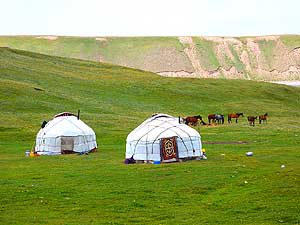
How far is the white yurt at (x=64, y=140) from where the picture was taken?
145 feet

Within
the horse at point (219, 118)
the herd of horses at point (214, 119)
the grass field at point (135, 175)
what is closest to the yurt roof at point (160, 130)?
the grass field at point (135, 175)

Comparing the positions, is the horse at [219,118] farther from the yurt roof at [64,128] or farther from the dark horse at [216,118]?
the yurt roof at [64,128]

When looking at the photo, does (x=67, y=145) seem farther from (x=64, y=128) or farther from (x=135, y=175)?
(x=135, y=175)

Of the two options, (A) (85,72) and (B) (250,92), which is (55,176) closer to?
(B) (250,92)

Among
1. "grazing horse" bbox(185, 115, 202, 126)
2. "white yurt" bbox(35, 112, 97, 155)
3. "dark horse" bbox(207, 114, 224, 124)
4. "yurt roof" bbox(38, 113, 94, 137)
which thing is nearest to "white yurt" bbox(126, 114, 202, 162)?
"white yurt" bbox(35, 112, 97, 155)

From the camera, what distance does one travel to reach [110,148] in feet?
151

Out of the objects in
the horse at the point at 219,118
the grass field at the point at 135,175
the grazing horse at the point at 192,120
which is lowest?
the grass field at the point at 135,175

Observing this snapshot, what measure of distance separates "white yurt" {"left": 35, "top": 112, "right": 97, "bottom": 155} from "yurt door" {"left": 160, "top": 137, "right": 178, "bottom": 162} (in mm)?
8391

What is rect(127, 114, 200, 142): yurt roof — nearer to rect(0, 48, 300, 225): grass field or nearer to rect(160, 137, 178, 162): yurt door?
rect(160, 137, 178, 162): yurt door

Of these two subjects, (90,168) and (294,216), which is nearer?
(294,216)

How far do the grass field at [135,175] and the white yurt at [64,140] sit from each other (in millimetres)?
1331

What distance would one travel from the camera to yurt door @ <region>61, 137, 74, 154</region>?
44312mm

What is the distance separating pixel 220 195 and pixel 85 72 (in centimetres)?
9065

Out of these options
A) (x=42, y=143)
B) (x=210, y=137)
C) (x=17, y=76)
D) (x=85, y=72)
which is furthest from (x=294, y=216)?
(x=85, y=72)
